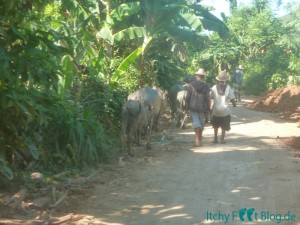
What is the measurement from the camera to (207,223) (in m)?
5.28

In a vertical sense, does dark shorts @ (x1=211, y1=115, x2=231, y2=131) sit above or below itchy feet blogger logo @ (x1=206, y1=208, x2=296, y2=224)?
above

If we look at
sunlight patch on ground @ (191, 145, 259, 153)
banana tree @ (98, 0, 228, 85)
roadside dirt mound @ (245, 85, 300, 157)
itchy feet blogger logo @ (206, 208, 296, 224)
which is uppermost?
banana tree @ (98, 0, 228, 85)

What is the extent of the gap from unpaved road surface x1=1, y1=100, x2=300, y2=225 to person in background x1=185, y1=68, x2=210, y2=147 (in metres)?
0.43

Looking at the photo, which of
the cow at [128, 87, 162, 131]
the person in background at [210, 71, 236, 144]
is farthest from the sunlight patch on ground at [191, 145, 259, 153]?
the cow at [128, 87, 162, 131]

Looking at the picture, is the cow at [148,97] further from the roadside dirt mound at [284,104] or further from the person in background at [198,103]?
the roadside dirt mound at [284,104]

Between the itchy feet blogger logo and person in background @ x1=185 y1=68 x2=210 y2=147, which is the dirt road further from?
person in background @ x1=185 y1=68 x2=210 y2=147

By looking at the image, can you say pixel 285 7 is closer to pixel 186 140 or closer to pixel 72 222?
pixel 186 140

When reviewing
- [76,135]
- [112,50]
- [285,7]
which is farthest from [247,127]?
[285,7]

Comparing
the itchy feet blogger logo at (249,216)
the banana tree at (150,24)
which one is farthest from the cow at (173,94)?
the itchy feet blogger logo at (249,216)

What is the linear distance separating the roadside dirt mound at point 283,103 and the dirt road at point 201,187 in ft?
25.0

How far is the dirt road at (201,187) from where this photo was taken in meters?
5.55

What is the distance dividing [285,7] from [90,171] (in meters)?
45.5

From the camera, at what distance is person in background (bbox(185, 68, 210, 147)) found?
10.5 meters

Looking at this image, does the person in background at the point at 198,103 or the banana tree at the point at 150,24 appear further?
the banana tree at the point at 150,24
